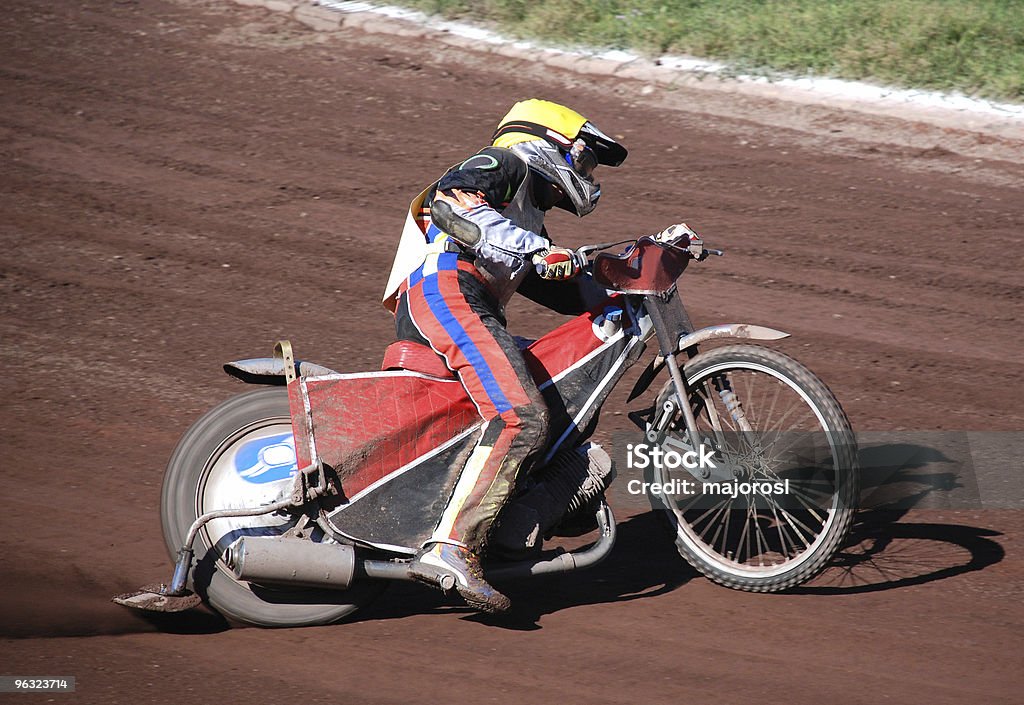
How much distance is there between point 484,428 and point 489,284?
594mm

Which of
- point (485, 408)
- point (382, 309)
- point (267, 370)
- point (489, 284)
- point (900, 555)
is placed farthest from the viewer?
point (382, 309)

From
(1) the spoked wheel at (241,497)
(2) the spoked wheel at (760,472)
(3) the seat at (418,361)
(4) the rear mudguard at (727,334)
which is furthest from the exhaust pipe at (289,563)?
(4) the rear mudguard at (727,334)

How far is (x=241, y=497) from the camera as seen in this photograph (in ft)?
15.7

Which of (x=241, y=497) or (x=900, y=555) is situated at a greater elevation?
(x=241, y=497)

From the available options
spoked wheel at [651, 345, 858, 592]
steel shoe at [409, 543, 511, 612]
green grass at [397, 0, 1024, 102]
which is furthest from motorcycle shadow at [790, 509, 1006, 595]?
green grass at [397, 0, 1024, 102]

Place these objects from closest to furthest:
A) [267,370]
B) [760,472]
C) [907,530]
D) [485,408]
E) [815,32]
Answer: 1. [485,408]
2. [267,370]
3. [760,472]
4. [907,530]
5. [815,32]

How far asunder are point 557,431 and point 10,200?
5678 mm

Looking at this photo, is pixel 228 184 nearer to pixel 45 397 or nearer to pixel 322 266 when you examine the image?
pixel 322 266

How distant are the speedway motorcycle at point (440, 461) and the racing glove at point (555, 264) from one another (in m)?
0.23

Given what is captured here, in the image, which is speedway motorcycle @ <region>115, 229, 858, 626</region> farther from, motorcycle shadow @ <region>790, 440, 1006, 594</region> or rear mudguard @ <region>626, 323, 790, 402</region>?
motorcycle shadow @ <region>790, 440, 1006, 594</region>

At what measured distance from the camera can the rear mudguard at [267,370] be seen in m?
4.72

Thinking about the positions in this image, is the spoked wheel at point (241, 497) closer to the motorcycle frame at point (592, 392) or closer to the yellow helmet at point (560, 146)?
the motorcycle frame at point (592, 392)

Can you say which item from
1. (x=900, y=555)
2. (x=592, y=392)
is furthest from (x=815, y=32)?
(x=592, y=392)

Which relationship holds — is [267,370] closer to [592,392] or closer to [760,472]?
[592,392]
